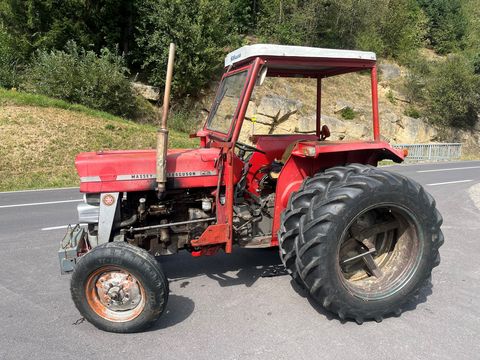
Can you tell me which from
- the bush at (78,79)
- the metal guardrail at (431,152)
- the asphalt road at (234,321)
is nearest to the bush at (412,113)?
the metal guardrail at (431,152)

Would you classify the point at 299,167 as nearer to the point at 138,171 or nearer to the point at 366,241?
the point at 366,241

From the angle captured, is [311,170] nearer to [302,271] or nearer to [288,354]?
[302,271]

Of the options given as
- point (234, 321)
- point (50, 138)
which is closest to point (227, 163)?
point (234, 321)

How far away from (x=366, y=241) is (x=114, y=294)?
7.22ft

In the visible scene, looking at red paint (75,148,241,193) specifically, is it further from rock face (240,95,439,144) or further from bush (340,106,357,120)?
bush (340,106,357,120)

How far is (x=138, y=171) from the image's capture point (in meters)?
3.37

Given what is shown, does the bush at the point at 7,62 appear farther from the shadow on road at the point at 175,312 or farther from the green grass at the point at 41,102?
the shadow on road at the point at 175,312

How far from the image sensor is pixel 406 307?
3.55 metres

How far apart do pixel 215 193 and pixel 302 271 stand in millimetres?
1031

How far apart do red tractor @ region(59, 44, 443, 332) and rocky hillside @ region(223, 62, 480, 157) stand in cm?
1178

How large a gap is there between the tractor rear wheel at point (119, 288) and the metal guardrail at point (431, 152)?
18338mm

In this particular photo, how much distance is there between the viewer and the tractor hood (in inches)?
130

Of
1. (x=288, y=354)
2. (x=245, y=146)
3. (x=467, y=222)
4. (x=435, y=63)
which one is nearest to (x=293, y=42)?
(x=435, y=63)

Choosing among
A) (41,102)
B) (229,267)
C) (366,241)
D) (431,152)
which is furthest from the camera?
(431,152)
